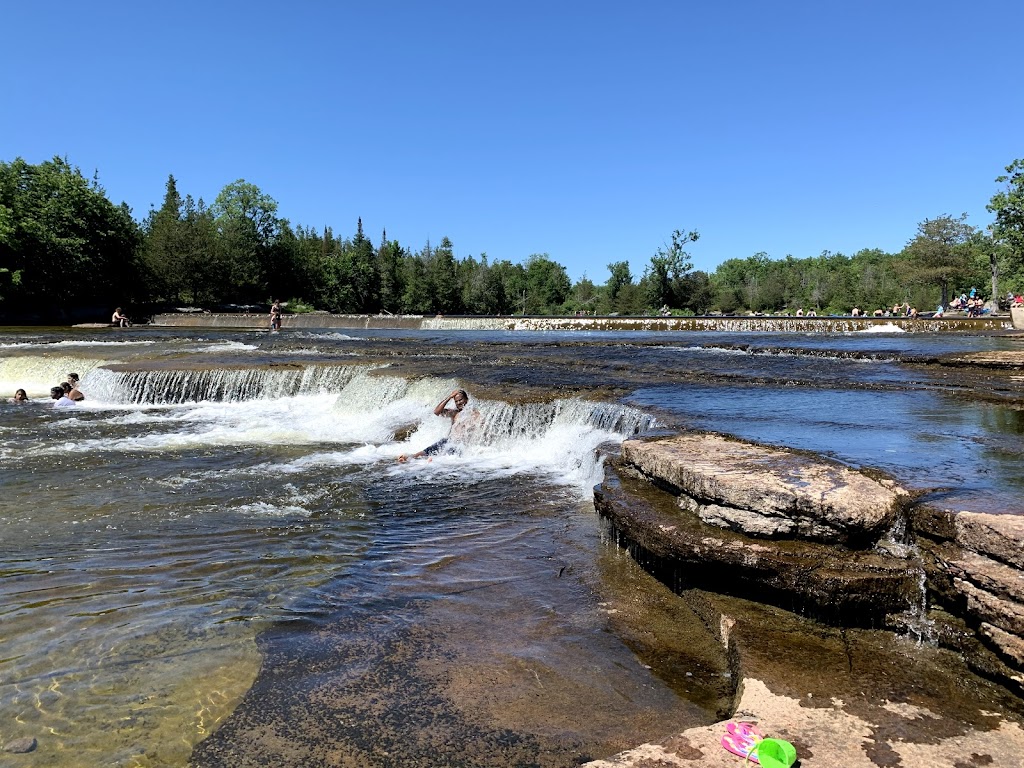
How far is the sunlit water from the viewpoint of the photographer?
3.40 metres

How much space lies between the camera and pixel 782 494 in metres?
4.26

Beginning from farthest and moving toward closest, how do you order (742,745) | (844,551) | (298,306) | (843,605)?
(298,306)
(844,551)
(843,605)
(742,745)

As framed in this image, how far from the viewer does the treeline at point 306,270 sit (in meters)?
40.3

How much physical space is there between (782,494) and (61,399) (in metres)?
15.3

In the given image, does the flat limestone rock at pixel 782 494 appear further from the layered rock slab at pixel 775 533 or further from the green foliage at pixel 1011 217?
the green foliage at pixel 1011 217

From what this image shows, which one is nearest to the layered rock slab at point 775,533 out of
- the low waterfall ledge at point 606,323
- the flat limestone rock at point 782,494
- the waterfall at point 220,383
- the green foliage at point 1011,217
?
the flat limestone rock at point 782,494

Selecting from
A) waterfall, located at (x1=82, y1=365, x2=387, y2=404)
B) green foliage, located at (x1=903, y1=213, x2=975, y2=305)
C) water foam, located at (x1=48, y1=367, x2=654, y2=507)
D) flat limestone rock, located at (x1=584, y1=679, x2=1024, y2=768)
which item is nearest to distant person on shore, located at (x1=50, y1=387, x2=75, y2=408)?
water foam, located at (x1=48, y1=367, x2=654, y2=507)

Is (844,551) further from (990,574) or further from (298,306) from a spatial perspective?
(298,306)

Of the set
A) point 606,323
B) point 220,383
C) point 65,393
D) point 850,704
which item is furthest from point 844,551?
point 606,323

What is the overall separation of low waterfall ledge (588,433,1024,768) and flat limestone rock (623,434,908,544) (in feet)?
0.04

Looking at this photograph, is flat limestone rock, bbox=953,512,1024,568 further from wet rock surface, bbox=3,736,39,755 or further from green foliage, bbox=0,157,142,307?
green foliage, bbox=0,157,142,307

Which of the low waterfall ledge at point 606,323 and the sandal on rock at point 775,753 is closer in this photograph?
the sandal on rock at point 775,753

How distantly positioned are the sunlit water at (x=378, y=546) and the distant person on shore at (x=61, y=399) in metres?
0.31

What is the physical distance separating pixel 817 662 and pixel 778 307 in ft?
280
